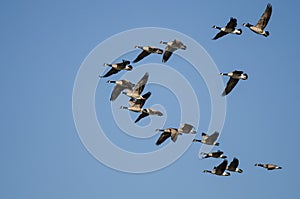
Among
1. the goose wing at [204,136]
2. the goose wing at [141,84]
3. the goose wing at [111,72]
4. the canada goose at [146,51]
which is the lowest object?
the goose wing at [204,136]

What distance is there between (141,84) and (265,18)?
31.6ft

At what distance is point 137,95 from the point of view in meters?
143

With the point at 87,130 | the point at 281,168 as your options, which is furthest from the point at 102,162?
the point at 281,168

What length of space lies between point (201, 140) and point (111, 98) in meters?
6.97

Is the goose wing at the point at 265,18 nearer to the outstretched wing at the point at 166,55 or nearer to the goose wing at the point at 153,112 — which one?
the outstretched wing at the point at 166,55

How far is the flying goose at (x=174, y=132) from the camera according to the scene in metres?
143

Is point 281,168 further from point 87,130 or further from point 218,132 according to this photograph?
point 87,130

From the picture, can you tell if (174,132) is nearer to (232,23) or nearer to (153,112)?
(153,112)

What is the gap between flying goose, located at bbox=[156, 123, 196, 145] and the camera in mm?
143300

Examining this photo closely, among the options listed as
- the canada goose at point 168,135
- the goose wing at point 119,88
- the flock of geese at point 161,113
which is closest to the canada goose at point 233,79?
the flock of geese at point 161,113

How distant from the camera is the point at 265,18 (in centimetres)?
14138

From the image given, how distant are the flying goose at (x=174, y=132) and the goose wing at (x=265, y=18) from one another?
28.2 feet

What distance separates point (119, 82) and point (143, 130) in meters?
5.06

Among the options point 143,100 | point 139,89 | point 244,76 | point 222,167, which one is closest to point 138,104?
point 143,100
